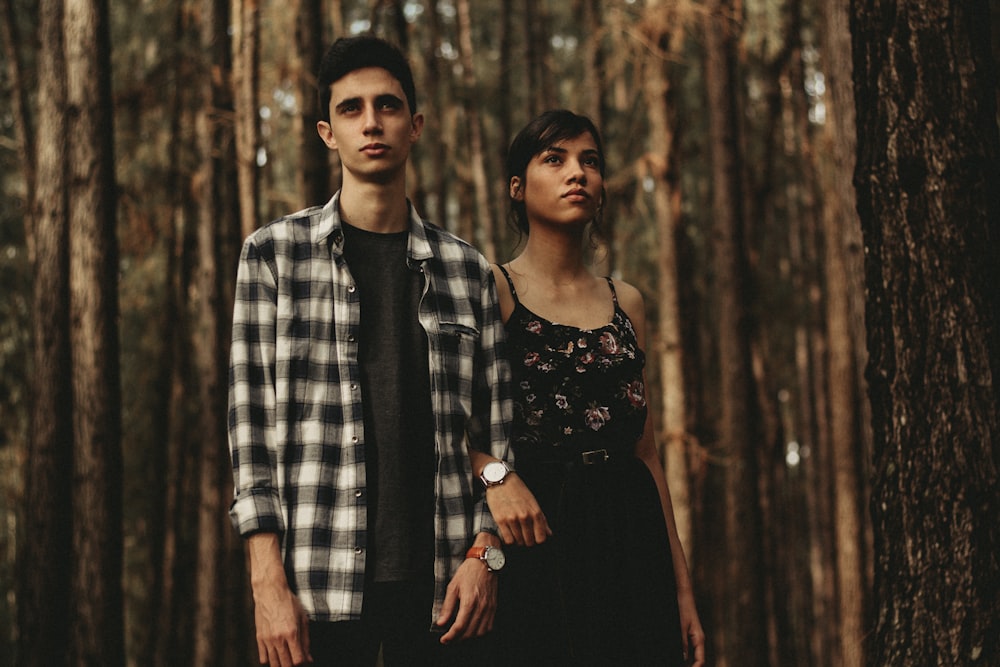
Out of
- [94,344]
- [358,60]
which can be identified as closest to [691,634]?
[358,60]

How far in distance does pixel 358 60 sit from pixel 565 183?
3.01 feet

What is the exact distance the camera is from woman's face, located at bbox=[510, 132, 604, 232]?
3.55m

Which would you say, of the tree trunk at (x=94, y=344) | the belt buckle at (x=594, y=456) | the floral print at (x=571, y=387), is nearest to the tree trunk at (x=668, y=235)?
the tree trunk at (x=94, y=344)

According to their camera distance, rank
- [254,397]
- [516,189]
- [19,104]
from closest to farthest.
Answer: [254,397] → [516,189] → [19,104]

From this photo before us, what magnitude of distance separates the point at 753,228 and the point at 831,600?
309 inches

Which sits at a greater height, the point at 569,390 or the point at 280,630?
the point at 569,390

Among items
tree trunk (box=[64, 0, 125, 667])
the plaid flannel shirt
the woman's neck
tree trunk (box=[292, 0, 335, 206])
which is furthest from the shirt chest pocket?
tree trunk (box=[64, 0, 125, 667])

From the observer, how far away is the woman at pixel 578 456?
3.22 metres

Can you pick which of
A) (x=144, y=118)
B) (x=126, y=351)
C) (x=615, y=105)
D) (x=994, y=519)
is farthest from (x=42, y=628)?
(x=615, y=105)

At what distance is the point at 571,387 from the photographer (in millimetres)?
3391

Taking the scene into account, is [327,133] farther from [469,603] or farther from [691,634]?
[691,634]

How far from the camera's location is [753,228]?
13.4 m

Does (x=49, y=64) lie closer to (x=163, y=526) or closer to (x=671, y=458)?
(x=671, y=458)

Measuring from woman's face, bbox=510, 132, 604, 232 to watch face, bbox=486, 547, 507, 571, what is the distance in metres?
1.27
